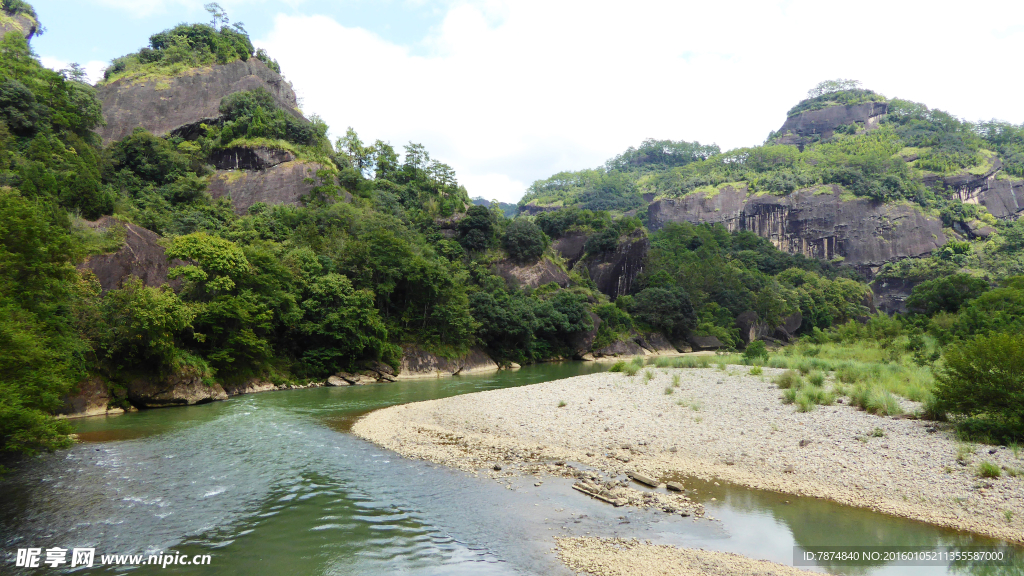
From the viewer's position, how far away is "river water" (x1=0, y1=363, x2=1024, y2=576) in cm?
865

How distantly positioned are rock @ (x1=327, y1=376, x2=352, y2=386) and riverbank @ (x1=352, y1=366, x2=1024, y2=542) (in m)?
13.9

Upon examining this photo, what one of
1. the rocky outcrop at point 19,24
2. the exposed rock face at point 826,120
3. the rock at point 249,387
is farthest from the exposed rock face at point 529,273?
the exposed rock face at point 826,120

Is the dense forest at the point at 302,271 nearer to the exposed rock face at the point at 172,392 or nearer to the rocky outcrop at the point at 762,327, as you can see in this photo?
the exposed rock face at the point at 172,392

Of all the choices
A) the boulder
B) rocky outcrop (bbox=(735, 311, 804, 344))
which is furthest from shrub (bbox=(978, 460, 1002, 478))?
rocky outcrop (bbox=(735, 311, 804, 344))

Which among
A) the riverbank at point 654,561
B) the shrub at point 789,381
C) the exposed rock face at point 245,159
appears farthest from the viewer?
the exposed rock face at point 245,159

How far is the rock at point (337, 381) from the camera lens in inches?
1411

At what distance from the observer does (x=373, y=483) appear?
12898mm

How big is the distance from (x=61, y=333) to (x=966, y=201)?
535ft

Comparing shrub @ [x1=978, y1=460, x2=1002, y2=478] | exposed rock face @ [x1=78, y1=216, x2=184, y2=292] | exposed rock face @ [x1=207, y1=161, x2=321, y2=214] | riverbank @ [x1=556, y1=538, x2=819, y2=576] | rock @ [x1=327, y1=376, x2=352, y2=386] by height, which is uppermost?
exposed rock face @ [x1=207, y1=161, x2=321, y2=214]

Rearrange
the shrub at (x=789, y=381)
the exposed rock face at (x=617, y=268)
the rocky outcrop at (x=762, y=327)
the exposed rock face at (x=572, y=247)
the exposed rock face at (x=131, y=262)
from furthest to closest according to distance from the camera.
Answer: the exposed rock face at (x=572, y=247), the exposed rock face at (x=617, y=268), the rocky outcrop at (x=762, y=327), the exposed rock face at (x=131, y=262), the shrub at (x=789, y=381)

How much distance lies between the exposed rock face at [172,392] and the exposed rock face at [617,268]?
62053mm

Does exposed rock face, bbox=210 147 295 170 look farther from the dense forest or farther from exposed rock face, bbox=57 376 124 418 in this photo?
exposed rock face, bbox=57 376 124 418

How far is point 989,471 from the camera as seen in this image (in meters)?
10.6

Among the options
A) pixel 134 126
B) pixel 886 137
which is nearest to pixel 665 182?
pixel 886 137
